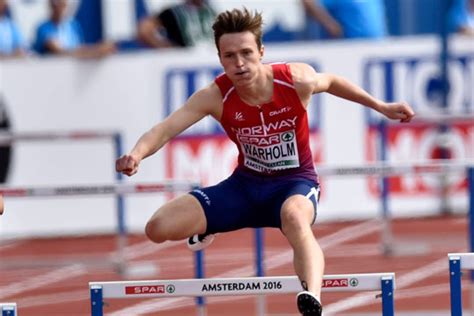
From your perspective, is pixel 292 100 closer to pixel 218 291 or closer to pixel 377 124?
pixel 218 291

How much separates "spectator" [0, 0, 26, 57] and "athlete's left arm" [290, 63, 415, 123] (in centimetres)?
681

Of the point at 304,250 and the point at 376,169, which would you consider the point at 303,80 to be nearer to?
→ the point at 304,250

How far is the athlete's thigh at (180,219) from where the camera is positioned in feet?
24.5

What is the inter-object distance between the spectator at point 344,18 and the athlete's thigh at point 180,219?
694cm

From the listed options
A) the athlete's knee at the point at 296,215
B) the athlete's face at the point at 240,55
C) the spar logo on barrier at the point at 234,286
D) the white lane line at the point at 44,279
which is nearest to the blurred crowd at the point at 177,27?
the white lane line at the point at 44,279

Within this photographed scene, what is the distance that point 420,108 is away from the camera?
46.3ft

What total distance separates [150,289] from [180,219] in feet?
1.72

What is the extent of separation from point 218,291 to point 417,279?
14.8ft

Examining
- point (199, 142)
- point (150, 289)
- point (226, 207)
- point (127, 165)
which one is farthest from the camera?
point (199, 142)

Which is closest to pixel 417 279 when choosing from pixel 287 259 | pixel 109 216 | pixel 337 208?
pixel 287 259

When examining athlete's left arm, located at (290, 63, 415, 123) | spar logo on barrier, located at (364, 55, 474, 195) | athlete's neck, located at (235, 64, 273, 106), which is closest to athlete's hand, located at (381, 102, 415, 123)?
athlete's left arm, located at (290, 63, 415, 123)

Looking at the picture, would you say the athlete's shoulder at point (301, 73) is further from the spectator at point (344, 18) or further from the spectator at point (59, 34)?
the spectator at point (344, 18)

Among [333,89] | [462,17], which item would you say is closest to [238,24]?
[333,89]

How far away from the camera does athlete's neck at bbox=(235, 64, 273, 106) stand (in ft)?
24.5
